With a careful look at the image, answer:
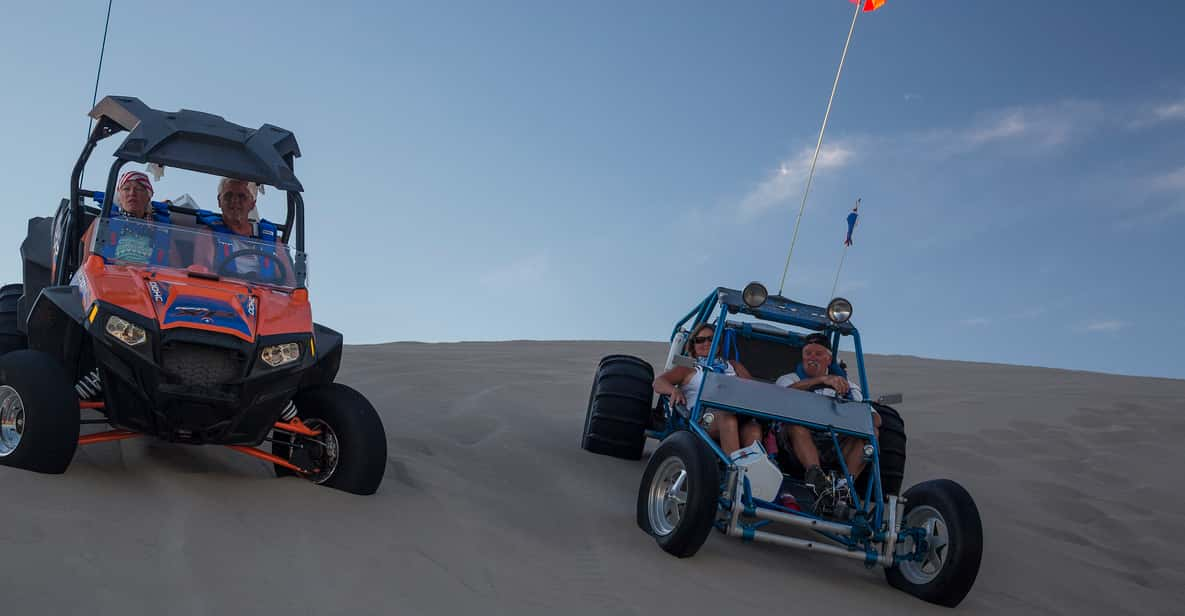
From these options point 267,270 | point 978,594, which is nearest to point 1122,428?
point 978,594

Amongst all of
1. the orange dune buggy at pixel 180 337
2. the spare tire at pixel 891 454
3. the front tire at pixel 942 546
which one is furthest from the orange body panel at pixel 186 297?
the spare tire at pixel 891 454

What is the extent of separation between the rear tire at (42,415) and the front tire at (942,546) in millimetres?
4411

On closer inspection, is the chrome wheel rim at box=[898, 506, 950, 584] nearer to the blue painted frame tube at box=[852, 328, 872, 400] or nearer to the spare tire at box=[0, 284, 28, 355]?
the blue painted frame tube at box=[852, 328, 872, 400]

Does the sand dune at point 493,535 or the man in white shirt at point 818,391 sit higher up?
the man in white shirt at point 818,391

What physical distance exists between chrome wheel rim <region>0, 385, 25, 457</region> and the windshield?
90 cm

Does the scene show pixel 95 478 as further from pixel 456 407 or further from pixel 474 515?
pixel 456 407

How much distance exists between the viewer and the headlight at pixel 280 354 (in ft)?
18.6

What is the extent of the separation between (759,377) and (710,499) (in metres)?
3.57

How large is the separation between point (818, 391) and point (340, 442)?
10.7 feet

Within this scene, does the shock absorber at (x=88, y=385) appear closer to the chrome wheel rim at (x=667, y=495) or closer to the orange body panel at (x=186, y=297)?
the orange body panel at (x=186, y=297)

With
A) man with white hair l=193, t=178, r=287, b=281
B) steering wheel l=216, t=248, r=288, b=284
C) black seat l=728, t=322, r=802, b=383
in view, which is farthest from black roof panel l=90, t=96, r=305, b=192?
black seat l=728, t=322, r=802, b=383

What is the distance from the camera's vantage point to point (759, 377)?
30.1 ft

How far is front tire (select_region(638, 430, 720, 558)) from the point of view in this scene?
5.72 meters

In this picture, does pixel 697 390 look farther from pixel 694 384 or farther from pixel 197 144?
pixel 197 144
